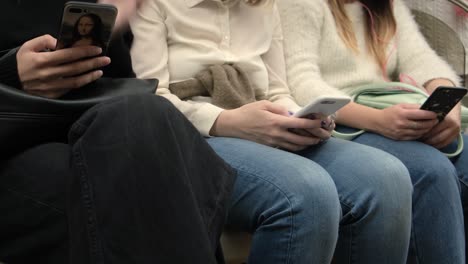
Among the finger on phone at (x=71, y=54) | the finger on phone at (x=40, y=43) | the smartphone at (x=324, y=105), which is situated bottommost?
the smartphone at (x=324, y=105)

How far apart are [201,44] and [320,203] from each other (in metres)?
0.51

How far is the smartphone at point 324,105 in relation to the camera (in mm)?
1022

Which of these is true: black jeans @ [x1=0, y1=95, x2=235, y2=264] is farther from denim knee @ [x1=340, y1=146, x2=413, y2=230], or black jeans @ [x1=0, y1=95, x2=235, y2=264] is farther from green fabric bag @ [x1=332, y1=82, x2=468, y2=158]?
green fabric bag @ [x1=332, y1=82, x2=468, y2=158]

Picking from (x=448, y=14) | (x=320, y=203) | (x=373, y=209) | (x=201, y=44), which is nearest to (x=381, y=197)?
(x=373, y=209)

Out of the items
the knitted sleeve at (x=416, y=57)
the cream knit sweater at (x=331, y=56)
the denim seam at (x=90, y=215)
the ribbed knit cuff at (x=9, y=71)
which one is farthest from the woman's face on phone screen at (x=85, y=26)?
the knitted sleeve at (x=416, y=57)

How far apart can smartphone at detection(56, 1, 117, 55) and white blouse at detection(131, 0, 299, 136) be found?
307 millimetres

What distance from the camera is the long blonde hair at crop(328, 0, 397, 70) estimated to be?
1553 mm

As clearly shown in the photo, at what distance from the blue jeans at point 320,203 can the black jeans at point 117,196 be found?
17 cm

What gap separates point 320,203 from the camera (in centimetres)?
99

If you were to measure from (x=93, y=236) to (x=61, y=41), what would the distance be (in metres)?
0.32

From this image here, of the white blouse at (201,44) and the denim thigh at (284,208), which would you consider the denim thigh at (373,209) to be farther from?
the white blouse at (201,44)

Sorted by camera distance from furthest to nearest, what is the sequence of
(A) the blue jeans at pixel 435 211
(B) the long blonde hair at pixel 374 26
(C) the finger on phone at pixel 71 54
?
(B) the long blonde hair at pixel 374 26
(A) the blue jeans at pixel 435 211
(C) the finger on phone at pixel 71 54

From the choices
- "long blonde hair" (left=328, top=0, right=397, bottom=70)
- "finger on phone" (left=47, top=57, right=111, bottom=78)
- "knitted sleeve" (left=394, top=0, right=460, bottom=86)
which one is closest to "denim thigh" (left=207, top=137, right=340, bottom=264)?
"finger on phone" (left=47, top=57, right=111, bottom=78)

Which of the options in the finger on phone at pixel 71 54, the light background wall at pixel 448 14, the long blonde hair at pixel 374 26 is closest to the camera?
the finger on phone at pixel 71 54
